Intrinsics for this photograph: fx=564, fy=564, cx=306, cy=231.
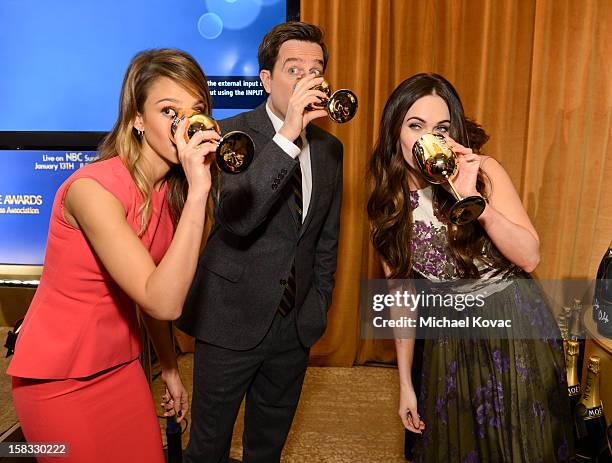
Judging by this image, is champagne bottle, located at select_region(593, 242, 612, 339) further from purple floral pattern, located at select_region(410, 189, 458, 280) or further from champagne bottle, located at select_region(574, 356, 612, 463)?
purple floral pattern, located at select_region(410, 189, 458, 280)

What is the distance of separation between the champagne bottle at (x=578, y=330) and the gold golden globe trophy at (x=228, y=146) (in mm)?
1666

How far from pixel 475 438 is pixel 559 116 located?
2.15 meters

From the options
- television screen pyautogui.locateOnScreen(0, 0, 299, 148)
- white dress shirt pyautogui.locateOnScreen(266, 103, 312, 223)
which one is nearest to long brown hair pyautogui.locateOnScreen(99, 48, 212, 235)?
white dress shirt pyautogui.locateOnScreen(266, 103, 312, 223)

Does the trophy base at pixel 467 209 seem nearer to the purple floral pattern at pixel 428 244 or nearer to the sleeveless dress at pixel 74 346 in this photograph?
the purple floral pattern at pixel 428 244

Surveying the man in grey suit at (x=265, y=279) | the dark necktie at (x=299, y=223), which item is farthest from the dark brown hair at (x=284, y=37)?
the dark necktie at (x=299, y=223)

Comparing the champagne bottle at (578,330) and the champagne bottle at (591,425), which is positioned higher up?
the champagne bottle at (578,330)

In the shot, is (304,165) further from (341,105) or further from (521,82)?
(521,82)

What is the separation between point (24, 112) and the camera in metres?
2.58

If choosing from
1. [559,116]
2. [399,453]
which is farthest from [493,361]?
[559,116]

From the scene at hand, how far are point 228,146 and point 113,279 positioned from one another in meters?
0.43

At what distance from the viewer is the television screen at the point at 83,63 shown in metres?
2.52

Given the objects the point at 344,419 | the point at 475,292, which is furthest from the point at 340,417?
the point at 475,292

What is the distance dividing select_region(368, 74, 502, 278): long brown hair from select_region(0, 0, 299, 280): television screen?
1.02 meters

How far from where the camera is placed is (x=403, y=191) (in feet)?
5.71
